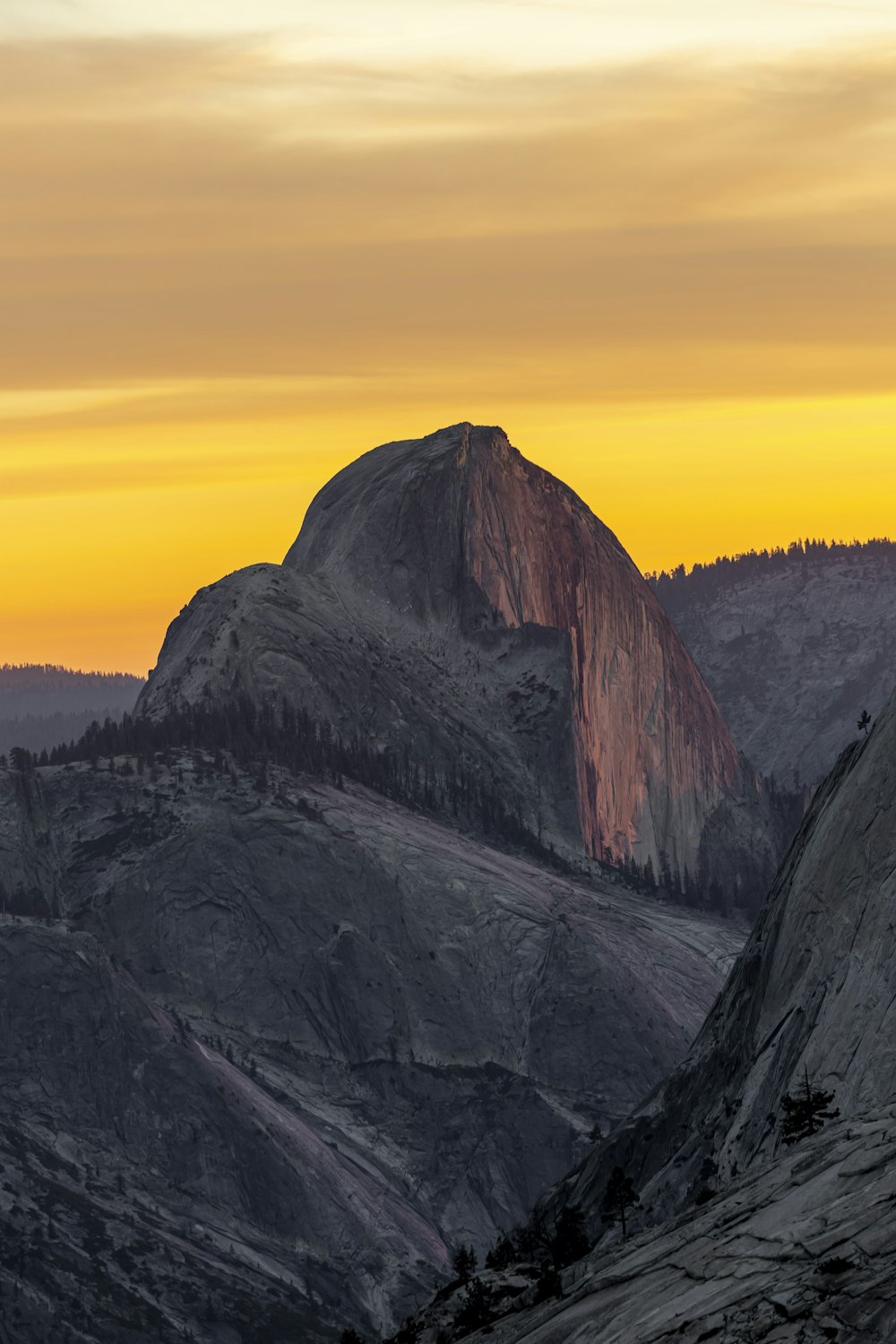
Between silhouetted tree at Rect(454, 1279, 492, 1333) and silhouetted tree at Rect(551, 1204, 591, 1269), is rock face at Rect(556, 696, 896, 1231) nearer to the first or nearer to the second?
silhouetted tree at Rect(551, 1204, 591, 1269)

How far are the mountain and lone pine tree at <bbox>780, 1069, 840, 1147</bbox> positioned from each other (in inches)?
109

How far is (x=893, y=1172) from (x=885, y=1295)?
513 inches

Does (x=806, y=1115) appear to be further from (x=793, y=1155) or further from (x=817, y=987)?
(x=817, y=987)

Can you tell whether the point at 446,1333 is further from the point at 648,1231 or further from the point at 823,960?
the point at 823,960

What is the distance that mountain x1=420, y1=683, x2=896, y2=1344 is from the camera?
307ft

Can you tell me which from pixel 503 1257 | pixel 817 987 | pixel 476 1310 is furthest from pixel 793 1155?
pixel 503 1257

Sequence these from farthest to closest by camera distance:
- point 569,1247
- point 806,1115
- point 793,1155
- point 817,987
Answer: point 817,987, point 569,1247, point 806,1115, point 793,1155

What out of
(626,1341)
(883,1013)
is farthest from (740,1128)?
(626,1341)

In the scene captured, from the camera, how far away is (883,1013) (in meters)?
152

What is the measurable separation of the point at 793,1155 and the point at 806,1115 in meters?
18.6

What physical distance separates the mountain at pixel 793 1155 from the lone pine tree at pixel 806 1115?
2.78 m

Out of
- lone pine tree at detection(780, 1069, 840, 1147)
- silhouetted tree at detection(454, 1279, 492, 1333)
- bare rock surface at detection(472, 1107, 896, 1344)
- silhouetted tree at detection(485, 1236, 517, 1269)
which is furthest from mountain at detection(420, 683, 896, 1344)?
silhouetted tree at detection(485, 1236, 517, 1269)

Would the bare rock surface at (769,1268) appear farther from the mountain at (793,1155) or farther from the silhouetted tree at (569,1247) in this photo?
the silhouetted tree at (569,1247)

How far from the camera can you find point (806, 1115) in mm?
133875
